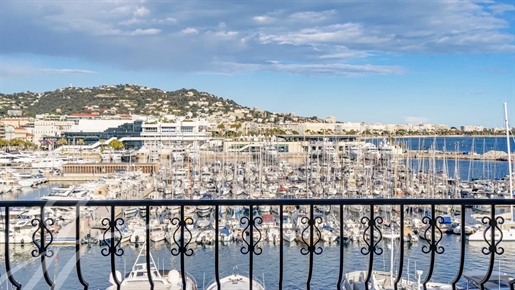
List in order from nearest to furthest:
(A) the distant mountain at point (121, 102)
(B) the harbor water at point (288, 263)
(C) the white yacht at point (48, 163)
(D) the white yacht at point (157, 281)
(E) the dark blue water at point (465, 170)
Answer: (D) the white yacht at point (157, 281), (B) the harbor water at point (288, 263), (E) the dark blue water at point (465, 170), (C) the white yacht at point (48, 163), (A) the distant mountain at point (121, 102)

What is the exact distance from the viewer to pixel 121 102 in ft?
408

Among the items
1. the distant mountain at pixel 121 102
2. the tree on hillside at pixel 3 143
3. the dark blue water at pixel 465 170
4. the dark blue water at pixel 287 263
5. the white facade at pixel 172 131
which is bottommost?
the dark blue water at pixel 287 263

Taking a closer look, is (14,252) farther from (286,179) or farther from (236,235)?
(286,179)

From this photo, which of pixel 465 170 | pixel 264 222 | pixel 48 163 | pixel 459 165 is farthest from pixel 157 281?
pixel 465 170

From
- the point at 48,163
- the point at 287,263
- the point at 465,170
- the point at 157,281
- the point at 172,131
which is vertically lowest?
the point at 287,263

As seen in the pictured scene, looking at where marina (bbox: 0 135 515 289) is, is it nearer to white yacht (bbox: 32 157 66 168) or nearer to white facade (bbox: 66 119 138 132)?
white yacht (bbox: 32 157 66 168)

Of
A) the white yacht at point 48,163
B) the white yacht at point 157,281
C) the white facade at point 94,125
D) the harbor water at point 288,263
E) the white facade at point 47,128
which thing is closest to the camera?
the white yacht at point 157,281

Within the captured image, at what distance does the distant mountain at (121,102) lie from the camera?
11775cm

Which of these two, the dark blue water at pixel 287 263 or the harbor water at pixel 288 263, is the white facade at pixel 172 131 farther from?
the dark blue water at pixel 287 263

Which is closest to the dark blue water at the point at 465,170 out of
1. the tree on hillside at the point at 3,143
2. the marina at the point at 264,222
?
the marina at the point at 264,222

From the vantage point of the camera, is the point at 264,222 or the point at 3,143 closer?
the point at 264,222

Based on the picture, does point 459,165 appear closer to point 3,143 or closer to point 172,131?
point 172,131

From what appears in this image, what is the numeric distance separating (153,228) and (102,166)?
3403 centimetres

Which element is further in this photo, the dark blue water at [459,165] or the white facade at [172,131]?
the white facade at [172,131]
